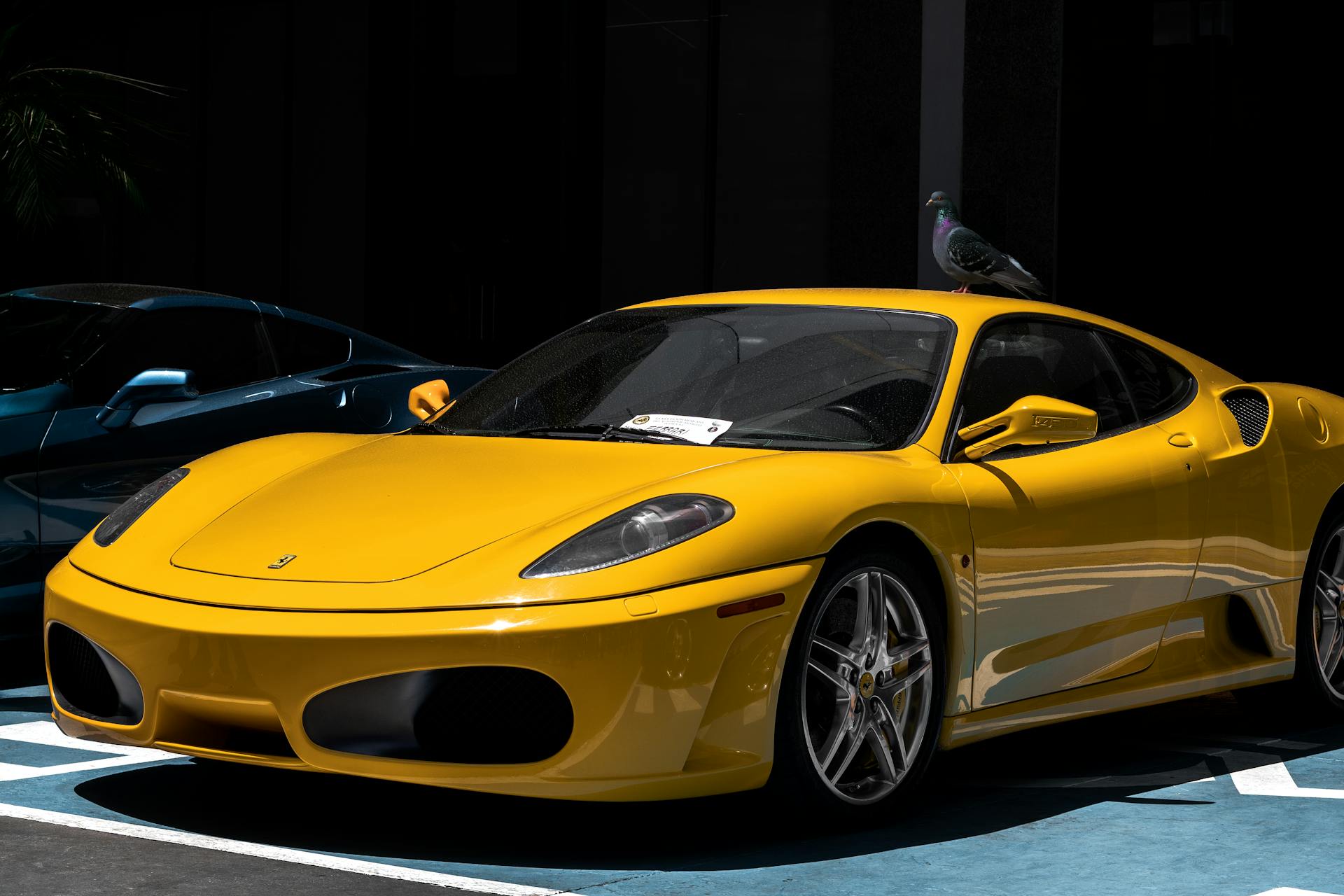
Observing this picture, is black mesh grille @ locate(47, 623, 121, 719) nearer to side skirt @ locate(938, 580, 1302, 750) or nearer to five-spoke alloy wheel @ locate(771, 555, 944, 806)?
five-spoke alloy wheel @ locate(771, 555, 944, 806)

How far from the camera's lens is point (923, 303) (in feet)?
17.6

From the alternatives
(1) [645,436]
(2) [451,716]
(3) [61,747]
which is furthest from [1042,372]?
(3) [61,747]

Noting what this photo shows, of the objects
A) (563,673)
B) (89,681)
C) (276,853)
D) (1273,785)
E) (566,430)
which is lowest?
(1273,785)

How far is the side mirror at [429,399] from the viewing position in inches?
224

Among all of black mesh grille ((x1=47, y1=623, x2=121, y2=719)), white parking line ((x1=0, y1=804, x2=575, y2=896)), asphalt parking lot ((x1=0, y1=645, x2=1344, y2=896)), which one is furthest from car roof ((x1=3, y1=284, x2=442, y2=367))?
white parking line ((x1=0, y1=804, x2=575, y2=896))

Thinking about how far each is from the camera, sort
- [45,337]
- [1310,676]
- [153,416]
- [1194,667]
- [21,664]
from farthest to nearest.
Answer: [21,664] → [45,337] → [153,416] → [1310,676] → [1194,667]

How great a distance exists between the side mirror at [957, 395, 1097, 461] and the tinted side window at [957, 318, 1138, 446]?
0.38 feet

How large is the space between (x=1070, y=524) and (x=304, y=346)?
137 inches

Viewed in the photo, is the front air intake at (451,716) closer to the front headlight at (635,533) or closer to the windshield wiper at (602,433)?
the front headlight at (635,533)

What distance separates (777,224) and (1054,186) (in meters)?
2.31

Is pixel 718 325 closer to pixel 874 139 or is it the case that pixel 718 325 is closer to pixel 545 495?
pixel 545 495

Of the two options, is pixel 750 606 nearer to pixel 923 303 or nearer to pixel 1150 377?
pixel 923 303

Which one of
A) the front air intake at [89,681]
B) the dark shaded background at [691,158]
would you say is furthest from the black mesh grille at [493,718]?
the dark shaded background at [691,158]

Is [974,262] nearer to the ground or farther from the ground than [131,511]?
farther from the ground
